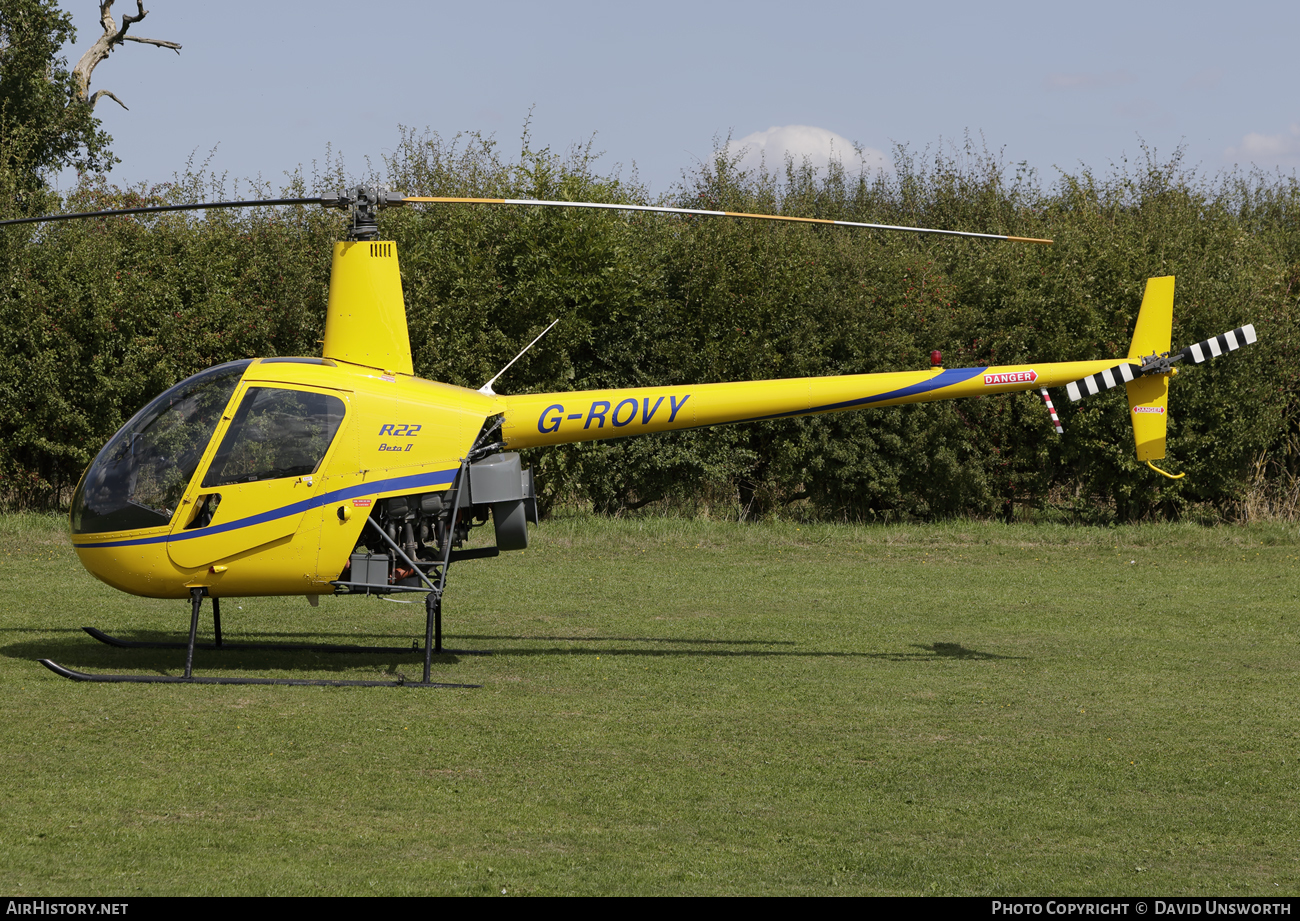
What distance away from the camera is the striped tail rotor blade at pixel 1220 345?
9469 mm

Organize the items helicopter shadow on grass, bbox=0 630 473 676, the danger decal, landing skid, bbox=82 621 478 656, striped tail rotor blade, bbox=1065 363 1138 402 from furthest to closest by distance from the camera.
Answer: landing skid, bbox=82 621 478 656, the danger decal, striped tail rotor blade, bbox=1065 363 1138 402, helicopter shadow on grass, bbox=0 630 473 676

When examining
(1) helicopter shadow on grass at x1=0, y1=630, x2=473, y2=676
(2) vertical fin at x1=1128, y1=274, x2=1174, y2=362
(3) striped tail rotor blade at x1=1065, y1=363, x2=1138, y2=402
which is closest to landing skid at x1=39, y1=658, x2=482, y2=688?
(1) helicopter shadow on grass at x1=0, y1=630, x2=473, y2=676

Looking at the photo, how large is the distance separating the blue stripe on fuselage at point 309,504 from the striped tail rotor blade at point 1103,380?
508cm

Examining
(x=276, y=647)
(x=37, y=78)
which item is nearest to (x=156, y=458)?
(x=276, y=647)

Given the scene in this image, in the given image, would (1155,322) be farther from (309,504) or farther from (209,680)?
(209,680)

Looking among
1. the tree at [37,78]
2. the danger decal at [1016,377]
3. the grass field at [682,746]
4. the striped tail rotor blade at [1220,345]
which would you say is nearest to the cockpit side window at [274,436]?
the grass field at [682,746]

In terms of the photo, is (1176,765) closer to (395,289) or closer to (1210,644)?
(1210,644)

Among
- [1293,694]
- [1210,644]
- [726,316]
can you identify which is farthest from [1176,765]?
[726,316]

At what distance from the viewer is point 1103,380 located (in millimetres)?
9812

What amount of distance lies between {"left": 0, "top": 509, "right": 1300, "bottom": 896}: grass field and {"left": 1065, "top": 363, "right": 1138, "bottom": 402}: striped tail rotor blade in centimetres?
226

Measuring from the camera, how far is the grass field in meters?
5.58

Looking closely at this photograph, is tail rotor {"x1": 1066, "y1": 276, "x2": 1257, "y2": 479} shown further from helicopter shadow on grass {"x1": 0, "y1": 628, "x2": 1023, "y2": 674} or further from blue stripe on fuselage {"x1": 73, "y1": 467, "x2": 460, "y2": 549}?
blue stripe on fuselage {"x1": 73, "y1": 467, "x2": 460, "y2": 549}

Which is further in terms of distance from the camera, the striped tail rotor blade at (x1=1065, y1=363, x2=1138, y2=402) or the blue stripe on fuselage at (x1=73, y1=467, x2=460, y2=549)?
the striped tail rotor blade at (x1=1065, y1=363, x2=1138, y2=402)
